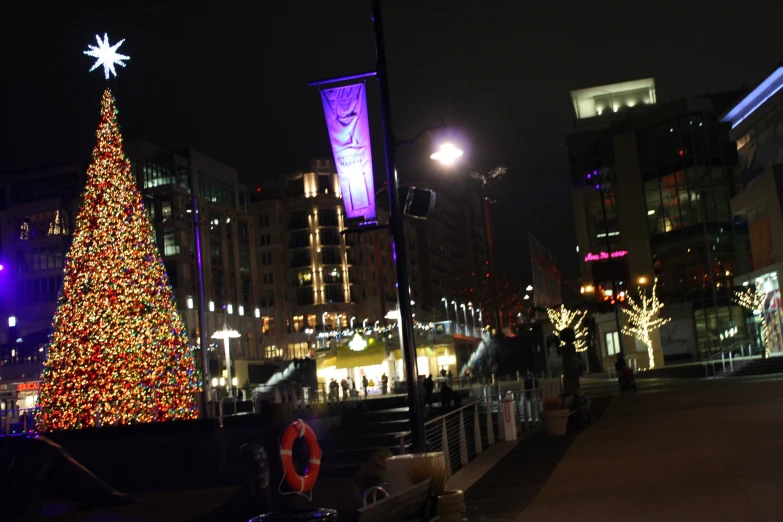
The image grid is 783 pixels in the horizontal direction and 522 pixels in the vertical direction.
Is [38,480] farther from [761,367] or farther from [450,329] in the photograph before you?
[450,329]

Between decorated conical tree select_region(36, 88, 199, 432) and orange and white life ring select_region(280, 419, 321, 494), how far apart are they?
33.7ft

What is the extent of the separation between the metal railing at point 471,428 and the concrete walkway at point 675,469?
178 centimetres

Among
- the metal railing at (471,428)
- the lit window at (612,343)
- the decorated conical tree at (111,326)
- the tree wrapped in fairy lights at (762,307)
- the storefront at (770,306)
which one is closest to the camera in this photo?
the metal railing at (471,428)

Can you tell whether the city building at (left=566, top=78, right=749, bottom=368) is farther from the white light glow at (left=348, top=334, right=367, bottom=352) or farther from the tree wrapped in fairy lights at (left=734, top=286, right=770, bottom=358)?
the white light glow at (left=348, top=334, right=367, bottom=352)

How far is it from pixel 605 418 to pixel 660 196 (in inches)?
2166

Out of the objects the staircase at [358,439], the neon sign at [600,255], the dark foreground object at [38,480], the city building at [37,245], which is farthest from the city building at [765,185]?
the city building at [37,245]

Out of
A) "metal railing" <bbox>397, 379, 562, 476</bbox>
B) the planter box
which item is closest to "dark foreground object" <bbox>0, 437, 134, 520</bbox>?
"metal railing" <bbox>397, 379, 562, 476</bbox>

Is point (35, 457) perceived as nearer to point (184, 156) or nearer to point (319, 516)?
point (319, 516)

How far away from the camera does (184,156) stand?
76250 mm

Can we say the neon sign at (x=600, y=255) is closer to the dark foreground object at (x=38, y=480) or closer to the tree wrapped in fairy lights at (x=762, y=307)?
the tree wrapped in fairy lights at (x=762, y=307)

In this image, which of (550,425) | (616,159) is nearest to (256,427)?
(550,425)

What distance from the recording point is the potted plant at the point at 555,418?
21875mm

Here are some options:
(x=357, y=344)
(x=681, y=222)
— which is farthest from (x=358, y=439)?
(x=681, y=222)

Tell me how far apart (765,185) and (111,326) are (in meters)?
36.8
